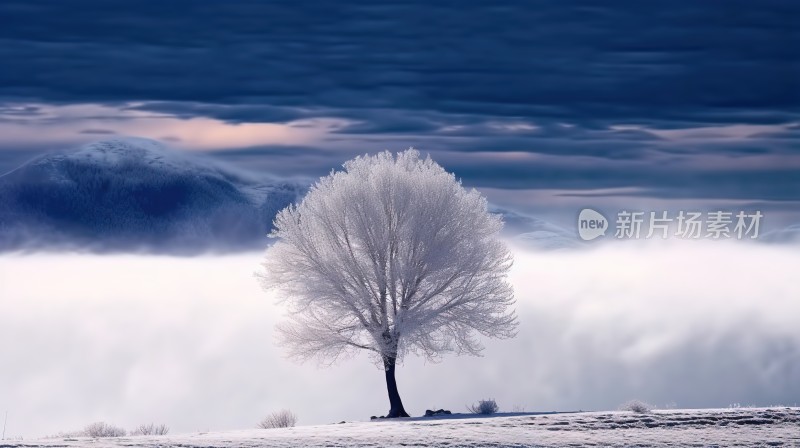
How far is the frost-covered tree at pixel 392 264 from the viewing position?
153ft

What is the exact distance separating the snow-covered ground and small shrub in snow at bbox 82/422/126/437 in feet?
11.8

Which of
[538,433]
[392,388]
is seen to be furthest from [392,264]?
[538,433]

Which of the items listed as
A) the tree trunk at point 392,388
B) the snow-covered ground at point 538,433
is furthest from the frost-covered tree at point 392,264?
the snow-covered ground at point 538,433

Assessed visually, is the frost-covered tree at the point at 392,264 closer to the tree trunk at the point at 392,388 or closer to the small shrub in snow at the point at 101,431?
the tree trunk at the point at 392,388

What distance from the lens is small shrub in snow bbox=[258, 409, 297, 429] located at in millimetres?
43906

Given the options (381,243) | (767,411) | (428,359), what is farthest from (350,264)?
(767,411)

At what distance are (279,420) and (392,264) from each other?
7186 mm

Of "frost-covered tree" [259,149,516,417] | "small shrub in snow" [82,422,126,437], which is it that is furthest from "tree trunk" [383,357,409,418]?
"small shrub in snow" [82,422,126,437]

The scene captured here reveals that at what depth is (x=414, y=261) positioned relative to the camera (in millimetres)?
46906

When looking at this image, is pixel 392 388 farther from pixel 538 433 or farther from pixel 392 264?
pixel 538 433

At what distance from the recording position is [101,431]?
131 ft

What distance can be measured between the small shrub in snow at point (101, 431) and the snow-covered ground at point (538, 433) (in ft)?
11.8

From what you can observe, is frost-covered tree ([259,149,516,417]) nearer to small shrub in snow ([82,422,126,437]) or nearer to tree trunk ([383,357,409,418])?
tree trunk ([383,357,409,418])

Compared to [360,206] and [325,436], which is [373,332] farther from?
[325,436]
